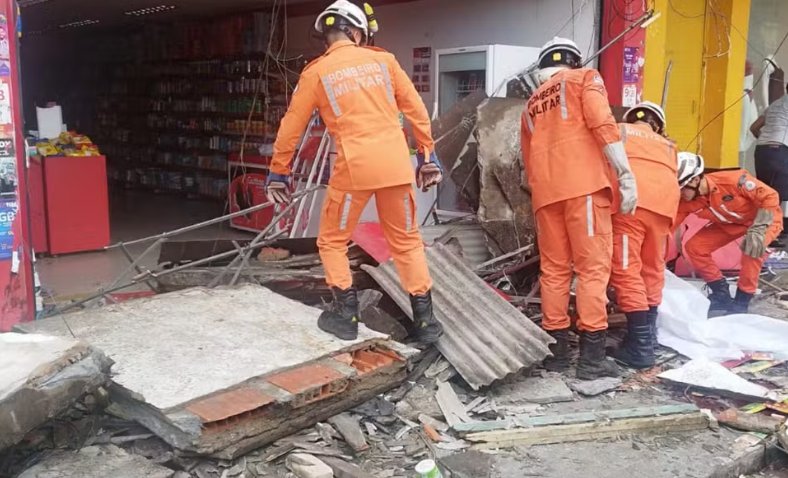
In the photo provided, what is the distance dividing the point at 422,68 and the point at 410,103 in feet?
13.8

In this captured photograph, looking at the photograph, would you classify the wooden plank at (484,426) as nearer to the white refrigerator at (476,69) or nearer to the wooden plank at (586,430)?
the wooden plank at (586,430)

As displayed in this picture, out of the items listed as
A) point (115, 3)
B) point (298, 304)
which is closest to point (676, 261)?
point (298, 304)

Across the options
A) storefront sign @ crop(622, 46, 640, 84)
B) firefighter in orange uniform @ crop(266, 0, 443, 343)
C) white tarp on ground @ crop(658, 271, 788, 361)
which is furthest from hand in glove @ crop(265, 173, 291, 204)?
storefront sign @ crop(622, 46, 640, 84)

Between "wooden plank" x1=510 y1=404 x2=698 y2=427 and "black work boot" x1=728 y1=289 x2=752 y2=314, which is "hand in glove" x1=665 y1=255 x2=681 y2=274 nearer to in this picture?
"black work boot" x1=728 y1=289 x2=752 y2=314

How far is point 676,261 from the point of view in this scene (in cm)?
675

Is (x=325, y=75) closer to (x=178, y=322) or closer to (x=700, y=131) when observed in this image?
(x=178, y=322)

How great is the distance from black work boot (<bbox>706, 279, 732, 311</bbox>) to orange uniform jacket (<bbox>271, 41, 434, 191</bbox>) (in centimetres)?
316

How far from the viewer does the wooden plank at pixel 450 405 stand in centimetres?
381

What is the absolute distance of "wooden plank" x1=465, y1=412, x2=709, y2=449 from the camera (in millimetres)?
3646

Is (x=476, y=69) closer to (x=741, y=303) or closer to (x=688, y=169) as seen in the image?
(x=688, y=169)

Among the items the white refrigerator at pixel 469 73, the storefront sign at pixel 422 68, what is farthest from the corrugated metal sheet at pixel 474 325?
the storefront sign at pixel 422 68

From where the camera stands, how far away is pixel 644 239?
477cm

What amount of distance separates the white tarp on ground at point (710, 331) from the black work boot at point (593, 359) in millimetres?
763

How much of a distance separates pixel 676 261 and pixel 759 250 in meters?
1.32
